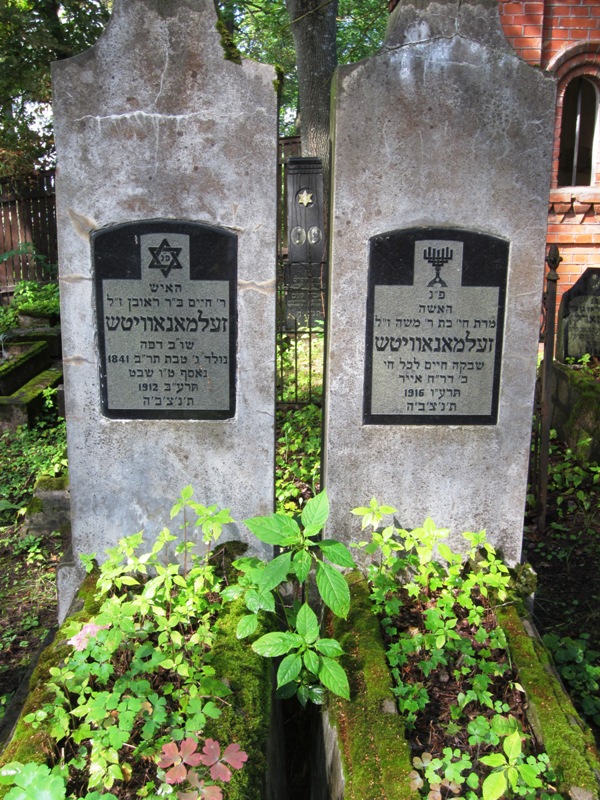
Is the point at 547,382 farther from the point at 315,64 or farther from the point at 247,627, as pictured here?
the point at 315,64

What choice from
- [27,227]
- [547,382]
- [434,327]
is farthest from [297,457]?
[27,227]

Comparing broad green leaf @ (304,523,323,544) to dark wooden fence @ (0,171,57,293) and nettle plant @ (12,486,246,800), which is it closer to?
nettle plant @ (12,486,246,800)

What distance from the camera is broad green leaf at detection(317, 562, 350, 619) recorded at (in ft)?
7.52

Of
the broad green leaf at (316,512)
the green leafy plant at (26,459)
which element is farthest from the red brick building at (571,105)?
the broad green leaf at (316,512)

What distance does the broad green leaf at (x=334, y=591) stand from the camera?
229cm

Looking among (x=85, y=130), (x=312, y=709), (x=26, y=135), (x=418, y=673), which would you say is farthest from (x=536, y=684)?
(x=26, y=135)

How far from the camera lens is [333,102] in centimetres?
283

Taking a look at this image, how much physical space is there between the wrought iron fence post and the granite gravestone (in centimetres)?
206

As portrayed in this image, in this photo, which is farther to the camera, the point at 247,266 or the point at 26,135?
the point at 26,135

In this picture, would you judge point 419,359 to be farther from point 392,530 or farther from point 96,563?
point 96,563

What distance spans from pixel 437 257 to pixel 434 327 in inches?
12.2

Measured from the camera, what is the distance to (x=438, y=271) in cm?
292

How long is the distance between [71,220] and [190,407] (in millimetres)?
965

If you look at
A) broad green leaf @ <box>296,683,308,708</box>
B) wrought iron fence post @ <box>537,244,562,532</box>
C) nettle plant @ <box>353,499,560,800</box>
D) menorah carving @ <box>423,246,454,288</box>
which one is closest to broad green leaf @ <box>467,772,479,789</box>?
nettle plant @ <box>353,499,560,800</box>
